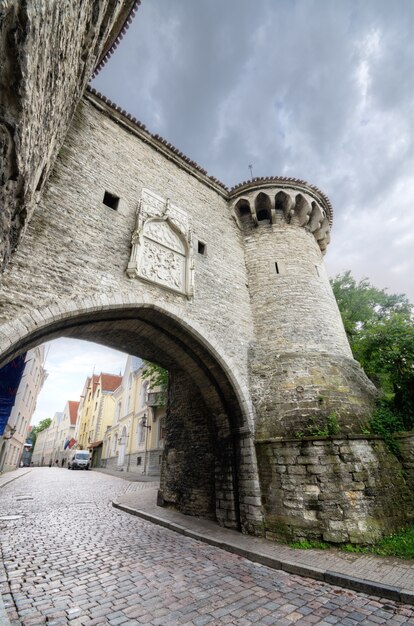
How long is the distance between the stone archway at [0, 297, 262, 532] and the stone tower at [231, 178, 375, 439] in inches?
31.7

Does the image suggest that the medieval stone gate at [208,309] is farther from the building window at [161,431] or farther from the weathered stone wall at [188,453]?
the building window at [161,431]

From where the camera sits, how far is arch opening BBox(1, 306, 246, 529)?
20.9 ft

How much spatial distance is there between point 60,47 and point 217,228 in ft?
21.8

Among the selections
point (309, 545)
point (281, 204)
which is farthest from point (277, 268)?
point (309, 545)

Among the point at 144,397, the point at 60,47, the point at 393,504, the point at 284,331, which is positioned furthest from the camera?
the point at 144,397

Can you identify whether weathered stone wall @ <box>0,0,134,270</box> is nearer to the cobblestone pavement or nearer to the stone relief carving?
the stone relief carving

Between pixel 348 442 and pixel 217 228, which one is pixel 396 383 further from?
pixel 217 228

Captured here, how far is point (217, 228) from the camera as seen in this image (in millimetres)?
9094

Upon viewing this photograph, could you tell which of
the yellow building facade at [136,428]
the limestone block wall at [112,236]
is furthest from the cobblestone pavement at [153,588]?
the yellow building facade at [136,428]

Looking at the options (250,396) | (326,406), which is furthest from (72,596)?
(326,406)

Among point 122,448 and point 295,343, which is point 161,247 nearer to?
point 295,343

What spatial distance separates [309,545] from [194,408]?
4302 millimetres

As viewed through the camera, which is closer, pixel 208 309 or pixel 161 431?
pixel 208 309

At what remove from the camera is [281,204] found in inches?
388
